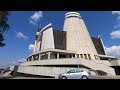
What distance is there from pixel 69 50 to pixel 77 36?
17.8 feet

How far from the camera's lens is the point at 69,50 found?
44344 millimetres

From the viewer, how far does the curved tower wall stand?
46062 mm

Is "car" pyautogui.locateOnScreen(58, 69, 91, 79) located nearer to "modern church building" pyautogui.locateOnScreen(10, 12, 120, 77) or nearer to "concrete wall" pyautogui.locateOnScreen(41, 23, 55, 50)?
"modern church building" pyautogui.locateOnScreen(10, 12, 120, 77)

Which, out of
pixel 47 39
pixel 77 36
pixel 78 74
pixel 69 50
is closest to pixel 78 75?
pixel 78 74

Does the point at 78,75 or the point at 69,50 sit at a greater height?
the point at 69,50

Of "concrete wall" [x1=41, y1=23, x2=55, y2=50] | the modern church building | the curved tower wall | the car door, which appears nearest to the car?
the car door

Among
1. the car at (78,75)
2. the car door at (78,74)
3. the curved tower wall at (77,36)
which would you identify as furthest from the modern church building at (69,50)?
the car door at (78,74)

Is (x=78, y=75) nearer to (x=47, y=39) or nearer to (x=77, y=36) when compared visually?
(x=47, y=39)

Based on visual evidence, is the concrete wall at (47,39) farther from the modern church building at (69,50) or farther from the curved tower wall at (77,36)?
the curved tower wall at (77,36)

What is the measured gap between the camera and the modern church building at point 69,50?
3291 centimetres

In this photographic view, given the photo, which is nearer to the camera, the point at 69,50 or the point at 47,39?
the point at 69,50
